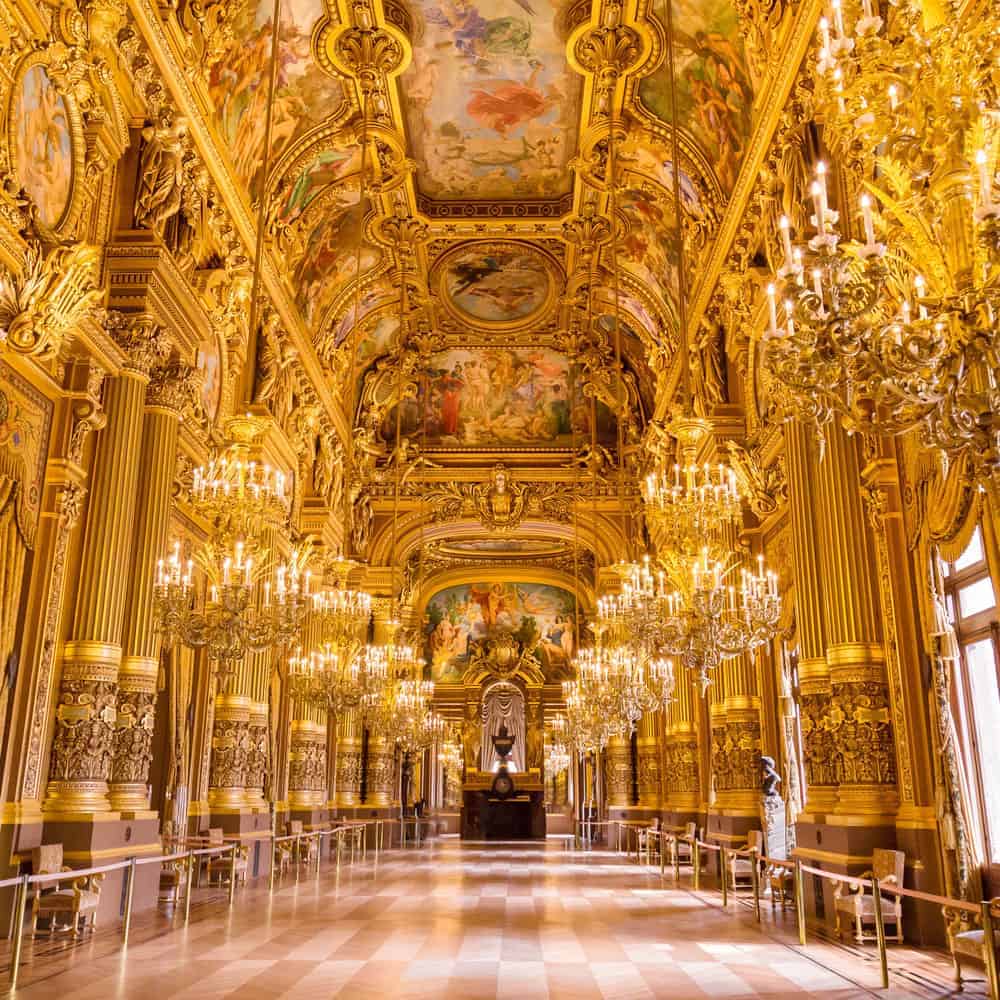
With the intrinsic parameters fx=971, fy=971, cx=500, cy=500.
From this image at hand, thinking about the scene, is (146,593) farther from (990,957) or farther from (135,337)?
(990,957)

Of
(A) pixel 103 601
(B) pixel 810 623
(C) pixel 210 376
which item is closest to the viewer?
(A) pixel 103 601

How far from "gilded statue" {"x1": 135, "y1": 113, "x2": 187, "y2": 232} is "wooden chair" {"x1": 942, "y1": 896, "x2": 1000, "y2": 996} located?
10.4 metres

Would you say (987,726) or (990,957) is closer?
(990,957)

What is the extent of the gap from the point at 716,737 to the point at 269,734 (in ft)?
25.6

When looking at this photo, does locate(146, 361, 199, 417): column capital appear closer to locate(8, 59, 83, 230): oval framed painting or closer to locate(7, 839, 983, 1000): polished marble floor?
locate(8, 59, 83, 230): oval framed painting

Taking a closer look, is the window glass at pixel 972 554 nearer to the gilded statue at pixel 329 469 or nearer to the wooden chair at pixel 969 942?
the wooden chair at pixel 969 942

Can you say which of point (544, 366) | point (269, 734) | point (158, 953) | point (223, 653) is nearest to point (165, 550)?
A: point (223, 653)

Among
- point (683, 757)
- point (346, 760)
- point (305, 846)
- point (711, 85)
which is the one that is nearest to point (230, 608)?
point (711, 85)

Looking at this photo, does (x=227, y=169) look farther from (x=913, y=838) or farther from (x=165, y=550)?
(x=913, y=838)

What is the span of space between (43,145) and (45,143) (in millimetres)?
44

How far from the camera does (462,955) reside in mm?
8273

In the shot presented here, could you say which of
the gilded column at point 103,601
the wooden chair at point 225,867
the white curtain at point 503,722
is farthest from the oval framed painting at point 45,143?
the white curtain at point 503,722

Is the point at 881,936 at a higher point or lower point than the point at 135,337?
lower

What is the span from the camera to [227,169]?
44.8ft
